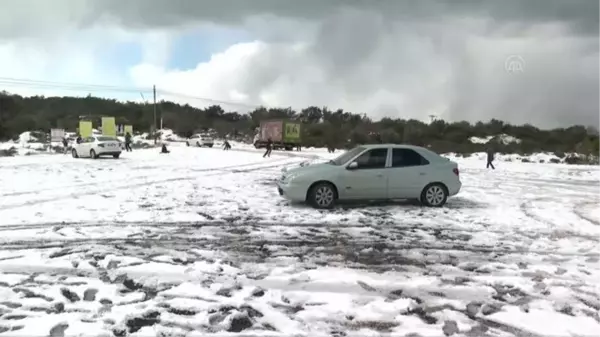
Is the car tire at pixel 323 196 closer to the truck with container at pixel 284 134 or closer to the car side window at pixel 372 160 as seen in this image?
the car side window at pixel 372 160

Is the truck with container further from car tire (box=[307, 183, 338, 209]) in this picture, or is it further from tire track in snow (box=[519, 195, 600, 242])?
car tire (box=[307, 183, 338, 209])

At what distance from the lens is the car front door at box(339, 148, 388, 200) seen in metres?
12.6

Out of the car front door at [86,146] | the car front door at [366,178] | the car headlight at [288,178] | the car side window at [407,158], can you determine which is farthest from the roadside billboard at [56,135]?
the car side window at [407,158]

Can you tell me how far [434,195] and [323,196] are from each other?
290 centimetres

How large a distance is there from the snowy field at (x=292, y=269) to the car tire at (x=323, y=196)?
13.8 inches

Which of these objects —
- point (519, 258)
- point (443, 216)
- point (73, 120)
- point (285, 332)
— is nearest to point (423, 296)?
point (285, 332)

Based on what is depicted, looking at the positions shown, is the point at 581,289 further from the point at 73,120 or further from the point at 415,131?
the point at 73,120

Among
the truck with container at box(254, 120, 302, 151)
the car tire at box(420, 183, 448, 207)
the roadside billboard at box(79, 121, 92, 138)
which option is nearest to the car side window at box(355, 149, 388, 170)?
the car tire at box(420, 183, 448, 207)

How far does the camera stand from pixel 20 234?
9.11 m

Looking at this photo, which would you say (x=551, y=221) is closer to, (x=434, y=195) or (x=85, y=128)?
(x=434, y=195)

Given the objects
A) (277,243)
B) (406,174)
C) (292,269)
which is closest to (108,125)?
(406,174)

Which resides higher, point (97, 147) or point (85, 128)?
point (85, 128)

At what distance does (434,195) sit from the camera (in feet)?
43.4

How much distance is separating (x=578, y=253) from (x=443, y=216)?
3672 millimetres
